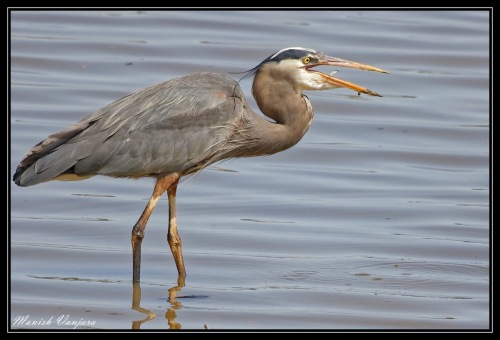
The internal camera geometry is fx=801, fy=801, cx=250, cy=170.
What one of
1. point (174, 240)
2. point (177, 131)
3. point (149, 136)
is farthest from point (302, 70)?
point (174, 240)

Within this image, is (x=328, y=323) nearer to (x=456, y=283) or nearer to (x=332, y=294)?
(x=332, y=294)

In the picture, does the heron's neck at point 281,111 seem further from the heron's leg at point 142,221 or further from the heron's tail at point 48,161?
the heron's tail at point 48,161

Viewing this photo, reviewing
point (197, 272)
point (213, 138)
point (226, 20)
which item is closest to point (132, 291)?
point (197, 272)

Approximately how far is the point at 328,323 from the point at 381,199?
3213 mm

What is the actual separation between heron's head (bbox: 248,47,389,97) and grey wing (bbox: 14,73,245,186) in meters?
0.43

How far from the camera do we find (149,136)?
693 centimetres

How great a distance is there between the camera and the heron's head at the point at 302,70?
7.12 metres

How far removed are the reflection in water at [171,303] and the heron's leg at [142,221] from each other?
145 millimetres

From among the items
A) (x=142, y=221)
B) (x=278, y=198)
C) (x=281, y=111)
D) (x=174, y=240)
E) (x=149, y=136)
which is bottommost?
(x=278, y=198)

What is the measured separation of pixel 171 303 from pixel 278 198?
120 inches

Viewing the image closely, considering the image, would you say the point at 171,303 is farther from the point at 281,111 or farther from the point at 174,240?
the point at 281,111

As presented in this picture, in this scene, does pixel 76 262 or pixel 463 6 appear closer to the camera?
pixel 76 262

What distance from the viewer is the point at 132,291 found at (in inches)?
261

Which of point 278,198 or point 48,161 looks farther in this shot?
point 278,198
